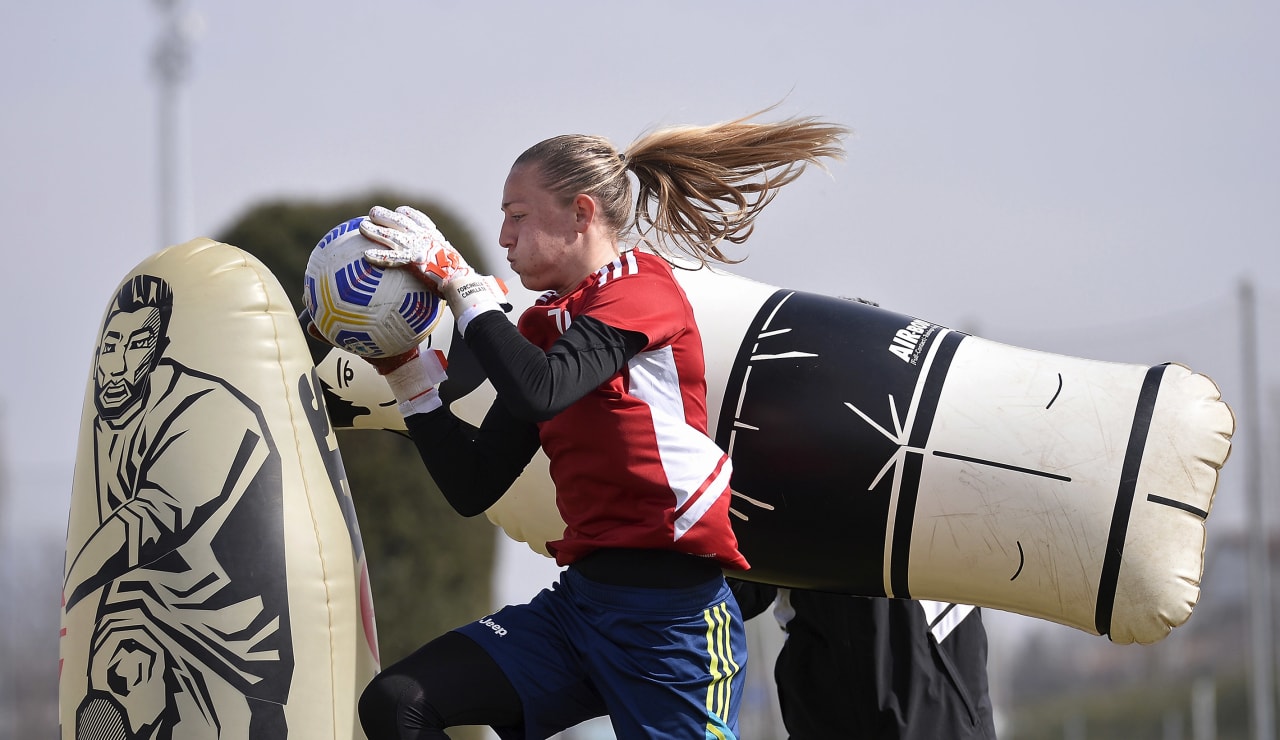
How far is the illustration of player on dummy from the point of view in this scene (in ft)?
9.10

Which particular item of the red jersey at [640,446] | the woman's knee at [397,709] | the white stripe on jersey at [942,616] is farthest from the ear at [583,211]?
the white stripe on jersey at [942,616]

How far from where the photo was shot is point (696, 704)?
255 centimetres

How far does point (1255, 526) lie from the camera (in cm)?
865

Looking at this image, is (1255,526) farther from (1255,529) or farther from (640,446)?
(640,446)

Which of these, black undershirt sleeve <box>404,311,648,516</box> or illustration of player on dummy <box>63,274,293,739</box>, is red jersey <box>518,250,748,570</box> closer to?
black undershirt sleeve <box>404,311,648,516</box>

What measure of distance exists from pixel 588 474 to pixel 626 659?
37 cm

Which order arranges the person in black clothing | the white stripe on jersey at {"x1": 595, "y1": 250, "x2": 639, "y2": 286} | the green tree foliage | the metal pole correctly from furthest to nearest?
1. the metal pole
2. the green tree foliage
3. the person in black clothing
4. the white stripe on jersey at {"x1": 595, "y1": 250, "x2": 639, "y2": 286}

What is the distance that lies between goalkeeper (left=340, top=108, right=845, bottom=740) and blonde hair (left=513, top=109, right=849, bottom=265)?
0.04ft

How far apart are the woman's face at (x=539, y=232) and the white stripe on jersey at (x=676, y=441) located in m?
0.27

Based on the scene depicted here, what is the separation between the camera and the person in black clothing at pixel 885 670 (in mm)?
3457

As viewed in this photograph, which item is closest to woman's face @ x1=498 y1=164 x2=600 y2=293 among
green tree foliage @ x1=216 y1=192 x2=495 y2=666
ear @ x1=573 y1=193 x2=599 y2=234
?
ear @ x1=573 y1=193 x2=599 y2=234

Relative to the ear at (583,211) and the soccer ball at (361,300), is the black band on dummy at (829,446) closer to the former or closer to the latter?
the ear at (583,211)

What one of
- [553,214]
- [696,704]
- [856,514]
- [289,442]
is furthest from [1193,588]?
[289,442]

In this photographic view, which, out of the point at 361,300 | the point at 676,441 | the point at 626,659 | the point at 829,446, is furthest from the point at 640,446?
the point at 829,446
